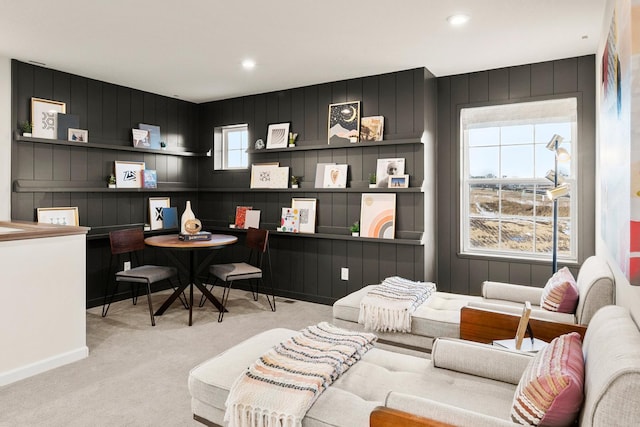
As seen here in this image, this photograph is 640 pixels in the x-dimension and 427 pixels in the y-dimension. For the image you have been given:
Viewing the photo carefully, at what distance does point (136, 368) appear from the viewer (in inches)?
119

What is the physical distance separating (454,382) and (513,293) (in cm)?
160

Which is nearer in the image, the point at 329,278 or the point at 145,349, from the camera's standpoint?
the point at 145,349

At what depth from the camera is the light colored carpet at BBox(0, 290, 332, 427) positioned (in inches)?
94.2

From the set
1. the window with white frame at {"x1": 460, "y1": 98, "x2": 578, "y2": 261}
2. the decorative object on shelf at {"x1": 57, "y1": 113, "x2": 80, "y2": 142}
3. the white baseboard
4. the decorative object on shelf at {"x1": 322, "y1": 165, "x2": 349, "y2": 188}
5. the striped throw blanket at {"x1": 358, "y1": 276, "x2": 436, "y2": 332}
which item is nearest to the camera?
the white baseboard

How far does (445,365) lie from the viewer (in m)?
2.00

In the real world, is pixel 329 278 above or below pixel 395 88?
below

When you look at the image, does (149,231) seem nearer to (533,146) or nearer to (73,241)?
(73,241)

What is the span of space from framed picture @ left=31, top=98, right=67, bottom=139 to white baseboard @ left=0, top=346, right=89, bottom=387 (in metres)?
2.23

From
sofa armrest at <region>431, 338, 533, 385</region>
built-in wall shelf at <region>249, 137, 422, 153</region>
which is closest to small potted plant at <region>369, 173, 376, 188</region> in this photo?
built-in wall shelf at <region>249, 137, 422, 153</region>

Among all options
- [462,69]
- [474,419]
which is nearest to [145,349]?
[474,419]

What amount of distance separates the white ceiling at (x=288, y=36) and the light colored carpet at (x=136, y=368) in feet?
8.18

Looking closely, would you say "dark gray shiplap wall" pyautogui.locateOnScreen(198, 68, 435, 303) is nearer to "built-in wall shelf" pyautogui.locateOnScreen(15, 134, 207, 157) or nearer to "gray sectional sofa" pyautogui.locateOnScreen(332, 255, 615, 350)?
"built-in wall shelf" pyautogui.locateOnScreen(15, 134, 207, 157)

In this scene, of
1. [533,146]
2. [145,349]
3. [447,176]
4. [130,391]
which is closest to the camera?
[130,391]

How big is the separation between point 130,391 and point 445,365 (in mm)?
1958
